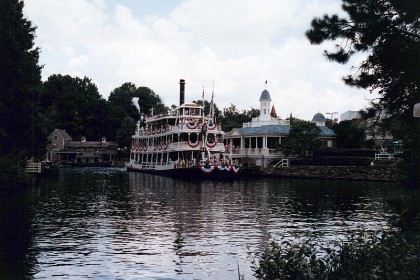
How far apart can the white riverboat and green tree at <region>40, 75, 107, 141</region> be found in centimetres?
5048

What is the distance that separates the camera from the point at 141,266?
1505 centimetres

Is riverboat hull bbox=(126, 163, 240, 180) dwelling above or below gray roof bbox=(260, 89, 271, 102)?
below

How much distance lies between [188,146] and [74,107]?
66.3 metres

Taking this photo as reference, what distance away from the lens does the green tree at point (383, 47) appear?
559 inches

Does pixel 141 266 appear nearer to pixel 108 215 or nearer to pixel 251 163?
pixel 108 215

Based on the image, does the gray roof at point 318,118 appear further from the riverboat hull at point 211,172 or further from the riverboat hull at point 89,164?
the riverboat hull at point 89,164

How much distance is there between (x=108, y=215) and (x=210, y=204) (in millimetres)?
7999

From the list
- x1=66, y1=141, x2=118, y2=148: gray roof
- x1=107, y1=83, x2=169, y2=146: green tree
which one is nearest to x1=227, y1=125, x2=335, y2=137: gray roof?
x1=107, y1=83, x2=169, y2=146: green tree

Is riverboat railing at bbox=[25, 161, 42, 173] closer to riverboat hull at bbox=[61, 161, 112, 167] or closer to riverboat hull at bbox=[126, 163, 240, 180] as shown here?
riverboat hull at bbox=[126, 163, 240, 180]

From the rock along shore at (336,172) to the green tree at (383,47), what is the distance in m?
46.1

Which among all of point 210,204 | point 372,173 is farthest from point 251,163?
point 210,204

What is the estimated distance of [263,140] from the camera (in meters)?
79.6

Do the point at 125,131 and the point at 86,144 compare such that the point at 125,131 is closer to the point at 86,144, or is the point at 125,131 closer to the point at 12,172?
the point at 86,144

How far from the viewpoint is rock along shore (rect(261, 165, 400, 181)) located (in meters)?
61.0
